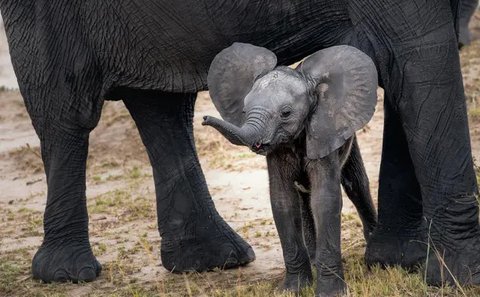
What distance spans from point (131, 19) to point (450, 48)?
63.6 inches

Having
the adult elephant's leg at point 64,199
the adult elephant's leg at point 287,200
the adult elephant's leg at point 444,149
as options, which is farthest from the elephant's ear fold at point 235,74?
the adult elephant's leg at point 64,199

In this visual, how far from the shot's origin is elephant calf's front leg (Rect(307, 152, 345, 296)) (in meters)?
5.25

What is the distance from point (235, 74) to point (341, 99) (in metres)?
0.50

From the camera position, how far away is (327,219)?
5.24 metres

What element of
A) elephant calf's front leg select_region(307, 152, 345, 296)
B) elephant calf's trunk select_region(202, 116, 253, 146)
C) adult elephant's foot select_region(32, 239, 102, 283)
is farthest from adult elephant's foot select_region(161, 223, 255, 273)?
elephant calf's trunk select_region(202, 116, 253, 146)

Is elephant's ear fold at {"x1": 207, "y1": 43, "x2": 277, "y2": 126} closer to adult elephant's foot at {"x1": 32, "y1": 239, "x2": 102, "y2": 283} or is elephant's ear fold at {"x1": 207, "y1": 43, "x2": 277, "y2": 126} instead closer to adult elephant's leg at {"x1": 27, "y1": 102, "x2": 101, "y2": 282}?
adult elephant's leg at {"x1": 27, "y1": 102, "x2": 101, "y2": 282}

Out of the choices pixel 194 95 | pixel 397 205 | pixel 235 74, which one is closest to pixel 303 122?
pixel 235 74

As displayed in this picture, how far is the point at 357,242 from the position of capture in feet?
21.4

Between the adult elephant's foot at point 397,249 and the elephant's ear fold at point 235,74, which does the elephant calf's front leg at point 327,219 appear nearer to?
the elephant's ear fold at point 235,74

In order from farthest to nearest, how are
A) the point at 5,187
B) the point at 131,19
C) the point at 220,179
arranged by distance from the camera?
1. the point at 5,187
2. the point at 220,179
3. the point at 131,19

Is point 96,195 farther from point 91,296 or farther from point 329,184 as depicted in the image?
point 329,184

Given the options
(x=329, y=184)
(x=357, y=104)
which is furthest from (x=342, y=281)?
(x=357, y=104)

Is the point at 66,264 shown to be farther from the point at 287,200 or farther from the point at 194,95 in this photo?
the point at 287,200

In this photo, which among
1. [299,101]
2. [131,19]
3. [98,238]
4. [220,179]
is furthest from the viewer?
[220,179]
